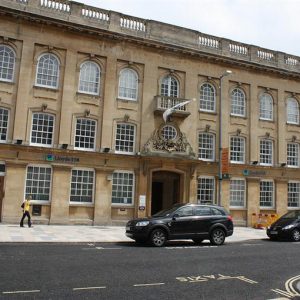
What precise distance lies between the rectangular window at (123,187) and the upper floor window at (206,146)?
5.38 m

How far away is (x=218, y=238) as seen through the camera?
16234 millimetres

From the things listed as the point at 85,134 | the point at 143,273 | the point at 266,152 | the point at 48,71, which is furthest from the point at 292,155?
the point at 143,273

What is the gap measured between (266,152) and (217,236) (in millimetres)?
13701

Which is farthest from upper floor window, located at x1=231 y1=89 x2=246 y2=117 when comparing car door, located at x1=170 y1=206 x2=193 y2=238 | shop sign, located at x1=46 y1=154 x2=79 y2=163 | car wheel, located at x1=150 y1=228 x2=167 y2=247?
car wheel, located at x1=150 y1=228 x2=167 y2=247

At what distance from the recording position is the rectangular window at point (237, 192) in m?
26.6

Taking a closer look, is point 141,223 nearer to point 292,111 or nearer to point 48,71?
point 48,71

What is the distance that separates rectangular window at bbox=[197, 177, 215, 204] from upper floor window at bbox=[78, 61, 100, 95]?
922cm

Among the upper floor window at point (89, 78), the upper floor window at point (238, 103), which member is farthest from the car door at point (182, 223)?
the upper floor window at point (238, 103)

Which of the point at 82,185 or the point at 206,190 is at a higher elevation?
the point at 206,190

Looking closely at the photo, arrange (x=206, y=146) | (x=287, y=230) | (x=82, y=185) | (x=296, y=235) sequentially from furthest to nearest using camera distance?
(x=206, y=146), (x=82, y=185), (x=296, y=235), (x=287, y=230)

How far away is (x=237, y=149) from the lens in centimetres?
2720

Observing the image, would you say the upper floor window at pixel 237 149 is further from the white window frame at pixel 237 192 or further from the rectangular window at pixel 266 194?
the rectangular window at pixel 266 194

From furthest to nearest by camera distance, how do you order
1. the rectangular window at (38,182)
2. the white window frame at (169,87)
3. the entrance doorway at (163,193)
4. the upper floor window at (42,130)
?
the entrance doorway at (163,193)
the white window frame at (169,87)
the upper floor window at (42,130)
the rectangular window at (38,182)

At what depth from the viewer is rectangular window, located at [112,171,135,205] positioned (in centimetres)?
2338
